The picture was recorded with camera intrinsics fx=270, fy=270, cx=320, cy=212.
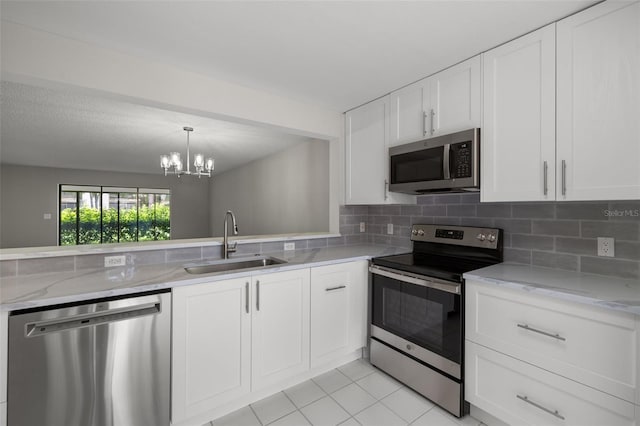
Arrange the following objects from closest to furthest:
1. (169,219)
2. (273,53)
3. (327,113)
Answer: (273,53) < (327,113) < (169,219)

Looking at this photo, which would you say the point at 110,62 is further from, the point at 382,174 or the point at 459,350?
the point at 459,350


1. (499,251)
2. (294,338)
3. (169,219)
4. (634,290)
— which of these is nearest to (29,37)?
(294,338)

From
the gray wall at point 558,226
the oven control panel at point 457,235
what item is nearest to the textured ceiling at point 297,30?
the gray wall at point 558,226

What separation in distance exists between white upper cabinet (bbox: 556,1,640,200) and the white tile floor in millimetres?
1527

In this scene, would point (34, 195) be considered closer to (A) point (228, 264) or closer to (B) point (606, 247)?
(A) point (228, 264)

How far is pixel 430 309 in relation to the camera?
1821mm

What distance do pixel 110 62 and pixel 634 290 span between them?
10.5ft

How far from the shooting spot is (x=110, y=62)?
5.62 ft

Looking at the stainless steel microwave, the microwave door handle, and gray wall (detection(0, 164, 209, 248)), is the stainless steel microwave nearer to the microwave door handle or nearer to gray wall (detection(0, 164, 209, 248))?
the microwave door handle

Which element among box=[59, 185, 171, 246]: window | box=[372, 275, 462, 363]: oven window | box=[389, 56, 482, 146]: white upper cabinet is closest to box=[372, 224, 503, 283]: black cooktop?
box=[372, 275, 462, 363]: oven window

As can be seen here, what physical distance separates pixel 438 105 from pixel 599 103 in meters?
0.87

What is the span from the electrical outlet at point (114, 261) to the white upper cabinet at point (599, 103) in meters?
2.73

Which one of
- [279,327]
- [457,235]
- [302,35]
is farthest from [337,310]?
[302,35]

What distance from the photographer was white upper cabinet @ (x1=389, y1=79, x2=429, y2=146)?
2.10 m
